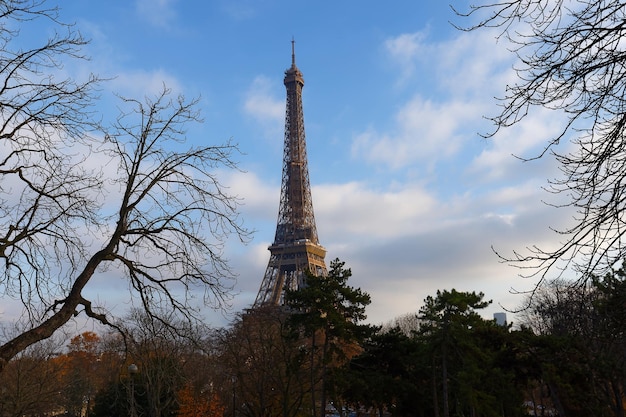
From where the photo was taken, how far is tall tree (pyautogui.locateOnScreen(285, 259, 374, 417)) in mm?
24938

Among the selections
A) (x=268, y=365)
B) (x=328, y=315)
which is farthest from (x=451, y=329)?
(x=268, y=365)

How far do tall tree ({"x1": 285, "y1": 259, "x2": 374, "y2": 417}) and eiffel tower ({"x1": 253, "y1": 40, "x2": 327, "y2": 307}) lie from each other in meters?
31.8

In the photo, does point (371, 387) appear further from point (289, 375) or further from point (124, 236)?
point (124, 236)

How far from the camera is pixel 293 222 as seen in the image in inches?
2603

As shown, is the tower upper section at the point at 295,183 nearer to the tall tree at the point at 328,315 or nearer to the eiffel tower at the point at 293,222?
the eiffel tower at the point at 293,222

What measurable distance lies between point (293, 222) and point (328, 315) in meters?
41.3

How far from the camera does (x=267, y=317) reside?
3002 cm

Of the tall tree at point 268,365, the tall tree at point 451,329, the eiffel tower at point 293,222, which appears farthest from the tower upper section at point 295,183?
the tall tree at point 451,329

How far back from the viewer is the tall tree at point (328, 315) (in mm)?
24938

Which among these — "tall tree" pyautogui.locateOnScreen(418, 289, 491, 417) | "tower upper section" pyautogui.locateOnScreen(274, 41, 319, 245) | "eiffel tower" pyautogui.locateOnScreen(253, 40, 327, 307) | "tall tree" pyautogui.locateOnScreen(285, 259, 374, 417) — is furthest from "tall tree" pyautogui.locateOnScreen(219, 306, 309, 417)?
"tower upper section" pyautogui.locateOnScreen(274, 41, 319, 245)

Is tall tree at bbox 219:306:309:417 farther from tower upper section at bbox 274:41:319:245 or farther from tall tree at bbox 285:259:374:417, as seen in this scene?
tower upper section at bbox 274:41:319:245

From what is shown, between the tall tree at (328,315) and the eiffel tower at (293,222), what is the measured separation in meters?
31.8

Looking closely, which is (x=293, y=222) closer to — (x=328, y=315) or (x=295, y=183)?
(x=295, y=183)

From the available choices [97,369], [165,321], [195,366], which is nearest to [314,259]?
[97,369]
